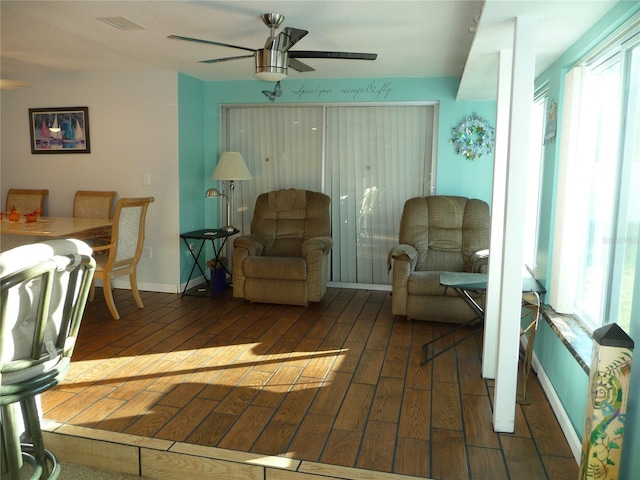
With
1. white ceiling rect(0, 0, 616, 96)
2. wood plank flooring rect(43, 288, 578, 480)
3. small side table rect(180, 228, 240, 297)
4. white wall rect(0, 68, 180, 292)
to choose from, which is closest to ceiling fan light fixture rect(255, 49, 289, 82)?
white ceiling rect(0, 0, 616, 96)

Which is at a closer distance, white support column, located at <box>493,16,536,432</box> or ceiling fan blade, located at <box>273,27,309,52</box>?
white support column, located at <box>493,16,536,432</box>

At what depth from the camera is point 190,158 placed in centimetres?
558

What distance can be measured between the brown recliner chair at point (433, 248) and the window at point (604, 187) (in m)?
1.42

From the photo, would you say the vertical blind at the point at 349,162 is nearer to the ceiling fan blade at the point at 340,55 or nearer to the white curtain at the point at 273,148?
the white curtain at the point at 273,148

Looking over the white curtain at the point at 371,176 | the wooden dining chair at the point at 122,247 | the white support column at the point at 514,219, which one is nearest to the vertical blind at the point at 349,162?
the white curtain at the point at 371,176

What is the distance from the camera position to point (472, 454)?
235 cm

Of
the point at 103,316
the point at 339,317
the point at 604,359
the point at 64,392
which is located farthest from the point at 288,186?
the point at 604,359

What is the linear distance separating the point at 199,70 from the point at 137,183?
1340mm

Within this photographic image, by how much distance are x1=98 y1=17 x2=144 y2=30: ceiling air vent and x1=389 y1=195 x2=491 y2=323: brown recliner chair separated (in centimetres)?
269

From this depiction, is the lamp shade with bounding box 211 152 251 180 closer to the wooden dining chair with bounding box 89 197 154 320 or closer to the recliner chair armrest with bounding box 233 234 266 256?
the recliner chair armrest with bounding box 233 234 266 256

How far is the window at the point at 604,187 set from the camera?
2.28m

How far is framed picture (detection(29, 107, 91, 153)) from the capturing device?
5.54 meters

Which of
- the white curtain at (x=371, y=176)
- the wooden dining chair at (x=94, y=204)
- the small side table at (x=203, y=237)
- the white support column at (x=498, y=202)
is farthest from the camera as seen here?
the white curtain at (x=371, y=176)

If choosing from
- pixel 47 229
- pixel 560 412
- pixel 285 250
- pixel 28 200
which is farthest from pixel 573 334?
pixel 28 200
